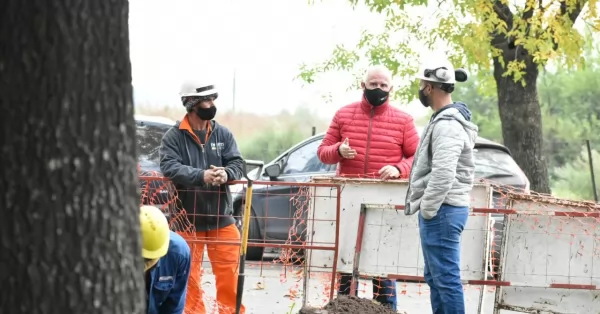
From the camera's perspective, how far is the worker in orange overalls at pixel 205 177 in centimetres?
866

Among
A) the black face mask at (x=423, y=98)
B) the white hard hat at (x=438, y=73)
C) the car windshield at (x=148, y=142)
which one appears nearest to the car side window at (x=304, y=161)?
the car windshield at (x=148, y=142)

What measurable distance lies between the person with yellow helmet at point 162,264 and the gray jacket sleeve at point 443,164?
1.91 metres

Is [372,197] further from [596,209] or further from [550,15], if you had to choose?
[550,15]

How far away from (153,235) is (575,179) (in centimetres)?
2592

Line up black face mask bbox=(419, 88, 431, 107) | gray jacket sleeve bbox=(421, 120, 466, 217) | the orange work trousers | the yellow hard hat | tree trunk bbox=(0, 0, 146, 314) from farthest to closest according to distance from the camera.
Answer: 1. the orange work trousers
2. black face mask bbox=(419, 88, 431, 107)
3. gray jacket sleeve bbox=(421, 120, 466, 217)
4. the yellow hard hat
5. tree trunk bbox=(0, 0, 146, 314)

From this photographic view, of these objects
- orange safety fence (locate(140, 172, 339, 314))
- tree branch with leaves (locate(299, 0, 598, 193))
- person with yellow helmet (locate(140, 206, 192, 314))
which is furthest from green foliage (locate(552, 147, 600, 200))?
person with yellow helmet (locate(140, 206, 192, 314))

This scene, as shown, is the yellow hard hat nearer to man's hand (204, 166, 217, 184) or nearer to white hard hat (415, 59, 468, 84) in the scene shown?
man's hand (204, 166, 217, 184)

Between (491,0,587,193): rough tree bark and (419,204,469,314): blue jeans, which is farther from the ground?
(491,0,587,193): rough tree bark

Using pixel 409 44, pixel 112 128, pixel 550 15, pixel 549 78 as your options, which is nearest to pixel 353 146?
pixel 112 128

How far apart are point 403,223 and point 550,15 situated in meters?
7.59

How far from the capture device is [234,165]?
888 cm

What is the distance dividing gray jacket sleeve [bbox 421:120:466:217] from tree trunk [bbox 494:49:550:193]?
32.4ft

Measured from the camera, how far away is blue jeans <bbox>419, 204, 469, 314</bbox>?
7.86 m

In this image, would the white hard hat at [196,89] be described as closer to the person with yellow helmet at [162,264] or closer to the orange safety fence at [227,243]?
the orange safety fence at [227,243]
